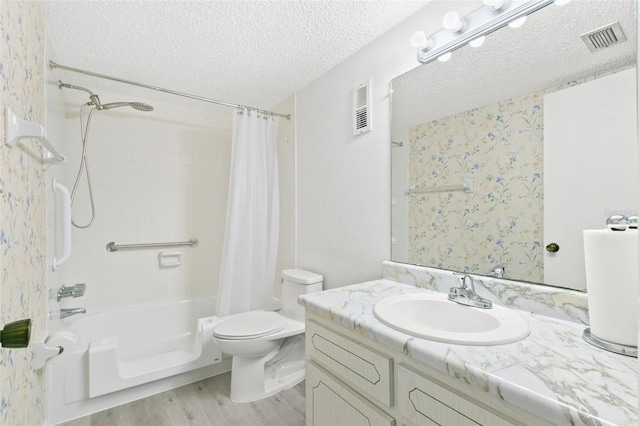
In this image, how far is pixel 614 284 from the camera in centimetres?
74

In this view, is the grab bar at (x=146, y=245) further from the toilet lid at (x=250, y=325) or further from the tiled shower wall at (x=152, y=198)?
the toilet lid at (x=250, y=325)

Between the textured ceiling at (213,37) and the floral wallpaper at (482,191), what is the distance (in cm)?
72

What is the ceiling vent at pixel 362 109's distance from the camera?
1.76 metres

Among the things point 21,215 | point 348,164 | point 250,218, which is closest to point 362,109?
point 348,164

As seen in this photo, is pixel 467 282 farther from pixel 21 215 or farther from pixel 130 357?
pixel 130 357

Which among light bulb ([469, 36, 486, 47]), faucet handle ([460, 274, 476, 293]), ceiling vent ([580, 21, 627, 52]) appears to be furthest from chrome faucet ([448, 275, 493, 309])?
light bulb ([469, 36, 486, 47])

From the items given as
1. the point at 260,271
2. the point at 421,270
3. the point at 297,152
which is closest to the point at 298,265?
the point at 260,271

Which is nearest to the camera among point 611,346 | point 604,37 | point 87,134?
point 611,346

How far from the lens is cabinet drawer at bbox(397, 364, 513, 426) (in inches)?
26.2

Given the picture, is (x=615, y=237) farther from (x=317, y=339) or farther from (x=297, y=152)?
(x=297, y=152)

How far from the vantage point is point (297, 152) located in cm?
249

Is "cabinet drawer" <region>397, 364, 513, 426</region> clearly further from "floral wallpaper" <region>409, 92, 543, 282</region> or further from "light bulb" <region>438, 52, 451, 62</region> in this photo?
"light bulb" <region>438, 52, 451, 62</region>

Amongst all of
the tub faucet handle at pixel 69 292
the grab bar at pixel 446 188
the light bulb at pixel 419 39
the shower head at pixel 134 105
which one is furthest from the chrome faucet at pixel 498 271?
the shower head at pixel 134 105

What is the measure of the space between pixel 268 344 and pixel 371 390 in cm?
Result: 112
